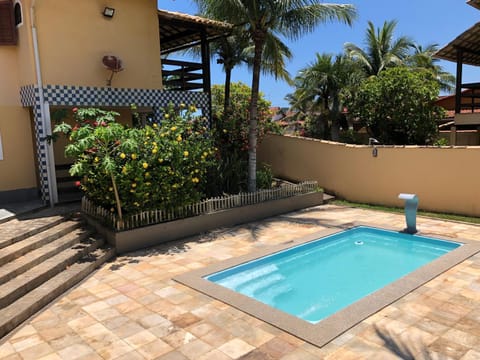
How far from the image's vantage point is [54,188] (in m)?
10.2

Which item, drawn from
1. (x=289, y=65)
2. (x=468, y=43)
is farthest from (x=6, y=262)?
(x=468, y=43)

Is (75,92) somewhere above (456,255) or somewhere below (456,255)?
above

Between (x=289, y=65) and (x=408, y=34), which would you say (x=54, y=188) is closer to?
(x=289, y=65)

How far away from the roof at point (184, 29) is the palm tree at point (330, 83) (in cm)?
872

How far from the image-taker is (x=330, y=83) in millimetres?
20984

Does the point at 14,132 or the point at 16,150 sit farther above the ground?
the point at 14,132

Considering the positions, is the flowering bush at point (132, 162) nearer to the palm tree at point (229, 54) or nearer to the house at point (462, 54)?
the palm tree at point (229, 54)

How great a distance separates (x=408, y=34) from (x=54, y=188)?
2552 cm

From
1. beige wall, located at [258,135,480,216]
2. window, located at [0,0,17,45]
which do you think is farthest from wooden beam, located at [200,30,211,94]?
window, located at [0,0,17,45]

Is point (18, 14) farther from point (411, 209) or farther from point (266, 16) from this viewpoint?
point (411, 209)

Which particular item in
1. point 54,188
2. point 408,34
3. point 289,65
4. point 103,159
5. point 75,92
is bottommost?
point 54,188

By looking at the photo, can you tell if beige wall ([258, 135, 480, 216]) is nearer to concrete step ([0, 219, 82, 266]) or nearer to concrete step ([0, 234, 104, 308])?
concrete step ([0, 234, 104, 308])

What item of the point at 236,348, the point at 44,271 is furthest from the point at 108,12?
the point at 236,348

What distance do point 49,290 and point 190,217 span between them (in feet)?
13.3
